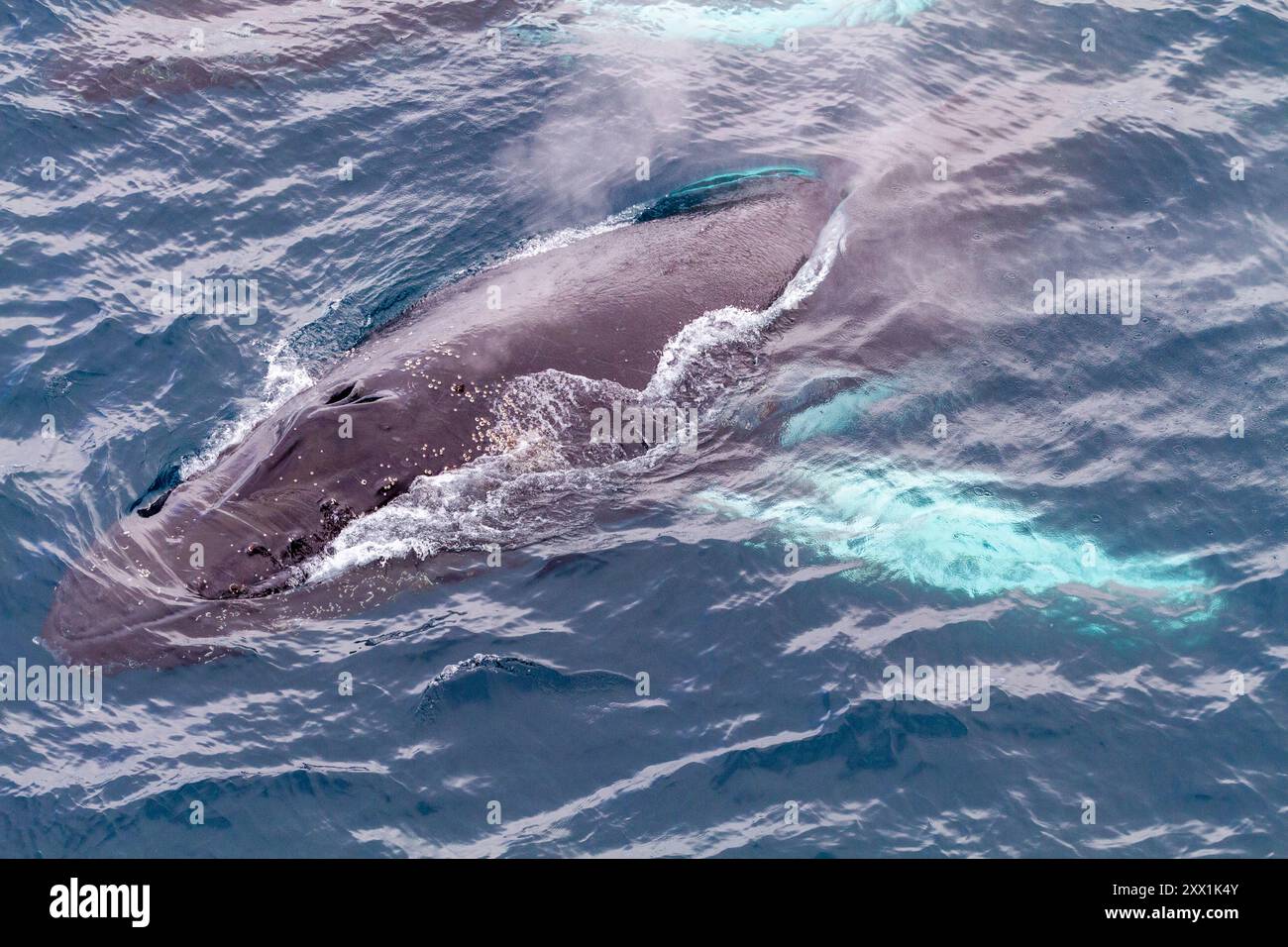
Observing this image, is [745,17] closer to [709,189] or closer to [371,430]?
[709,189]

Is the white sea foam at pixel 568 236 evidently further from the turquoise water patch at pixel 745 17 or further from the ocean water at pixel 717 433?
the turquoise water patch at pixel 745 17

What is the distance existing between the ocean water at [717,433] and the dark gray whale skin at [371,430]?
0.49 metres

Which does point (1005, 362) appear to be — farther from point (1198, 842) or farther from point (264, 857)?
point (264, 857)

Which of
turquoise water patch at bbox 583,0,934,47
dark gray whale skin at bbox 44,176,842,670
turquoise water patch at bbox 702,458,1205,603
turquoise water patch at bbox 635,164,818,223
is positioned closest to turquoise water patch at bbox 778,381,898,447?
turquoise water patch at bbox 702,458,1205,603

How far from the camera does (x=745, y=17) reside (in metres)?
31.6

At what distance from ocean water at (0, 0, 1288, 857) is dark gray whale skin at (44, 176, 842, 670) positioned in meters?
0.49

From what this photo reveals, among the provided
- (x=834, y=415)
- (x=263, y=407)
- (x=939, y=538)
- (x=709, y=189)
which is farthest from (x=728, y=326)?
(x=263, y=407)

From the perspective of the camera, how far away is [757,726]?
16.6m

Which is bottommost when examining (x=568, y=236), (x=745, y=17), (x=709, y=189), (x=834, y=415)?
(x=834, y=415)

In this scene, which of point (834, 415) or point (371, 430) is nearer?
point (371, 430)

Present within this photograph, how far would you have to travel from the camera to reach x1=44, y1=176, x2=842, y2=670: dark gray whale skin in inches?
667

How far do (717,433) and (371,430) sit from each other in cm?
533

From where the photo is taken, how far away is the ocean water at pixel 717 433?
52.6 feet

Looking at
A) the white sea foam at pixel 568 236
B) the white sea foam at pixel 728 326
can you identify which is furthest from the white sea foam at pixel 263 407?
the white sea foam at pixel 728 326
